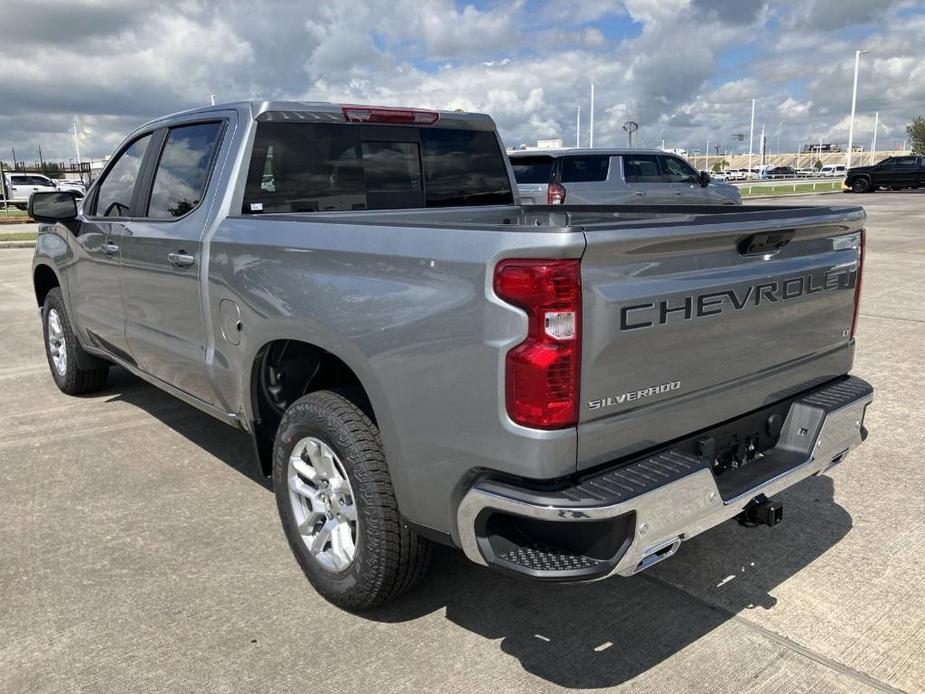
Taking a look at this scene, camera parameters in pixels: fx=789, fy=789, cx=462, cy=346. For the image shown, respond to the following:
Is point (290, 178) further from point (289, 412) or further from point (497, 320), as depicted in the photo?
point (497, 320)

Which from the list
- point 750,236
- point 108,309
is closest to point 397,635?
point 750,236

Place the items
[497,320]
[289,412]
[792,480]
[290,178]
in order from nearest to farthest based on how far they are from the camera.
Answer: [497,320] → [792,480] → [289,412] → [290,178]

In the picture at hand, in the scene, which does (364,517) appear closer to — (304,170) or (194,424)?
(304,170)

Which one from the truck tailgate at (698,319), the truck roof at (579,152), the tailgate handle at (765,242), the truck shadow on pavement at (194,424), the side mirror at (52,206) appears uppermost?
the truck roof at (579,152)

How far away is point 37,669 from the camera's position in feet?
8.80

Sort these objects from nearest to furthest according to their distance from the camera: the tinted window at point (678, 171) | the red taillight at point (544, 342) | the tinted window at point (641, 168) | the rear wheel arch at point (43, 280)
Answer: the red taillight at point (544, 342)
the rear wheel arch at point (43, 280)
the tinted window at point (641, 168)
the tinted window at point (678, 171)

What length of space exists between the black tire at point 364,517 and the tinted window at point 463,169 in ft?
5.70

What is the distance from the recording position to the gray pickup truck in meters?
2.22

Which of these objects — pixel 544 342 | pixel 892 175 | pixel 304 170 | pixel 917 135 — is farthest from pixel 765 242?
pixel 917 135

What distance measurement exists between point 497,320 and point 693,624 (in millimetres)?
1504

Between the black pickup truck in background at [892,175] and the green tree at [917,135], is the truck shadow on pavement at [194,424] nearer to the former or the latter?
the black pickup truck in background at [892,175]

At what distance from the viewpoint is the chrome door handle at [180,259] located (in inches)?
143

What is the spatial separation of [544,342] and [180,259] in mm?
2201

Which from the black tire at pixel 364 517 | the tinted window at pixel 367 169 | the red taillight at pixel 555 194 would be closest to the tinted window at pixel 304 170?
the tinted window at pixel 367 169
